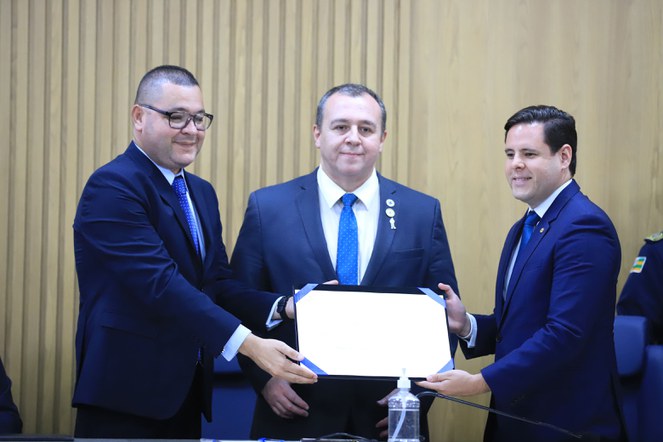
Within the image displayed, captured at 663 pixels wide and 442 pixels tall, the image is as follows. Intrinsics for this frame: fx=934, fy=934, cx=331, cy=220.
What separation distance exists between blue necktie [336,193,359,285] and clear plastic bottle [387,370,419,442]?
773 millimetres

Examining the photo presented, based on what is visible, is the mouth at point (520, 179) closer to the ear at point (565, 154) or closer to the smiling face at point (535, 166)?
the smiling face at point (535, 166)

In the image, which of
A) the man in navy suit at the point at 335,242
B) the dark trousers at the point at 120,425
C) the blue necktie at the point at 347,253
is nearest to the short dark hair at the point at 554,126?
the man in navy suit at the point at 335,242

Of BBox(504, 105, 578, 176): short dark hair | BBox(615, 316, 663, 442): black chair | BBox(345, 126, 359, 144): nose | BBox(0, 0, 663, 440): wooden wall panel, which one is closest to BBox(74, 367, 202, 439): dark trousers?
BBox(345, 126, 359, 144): nose

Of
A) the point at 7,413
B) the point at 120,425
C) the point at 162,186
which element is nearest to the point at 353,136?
the point at 162,186

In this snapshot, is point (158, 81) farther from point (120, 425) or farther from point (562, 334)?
point (562, 334)

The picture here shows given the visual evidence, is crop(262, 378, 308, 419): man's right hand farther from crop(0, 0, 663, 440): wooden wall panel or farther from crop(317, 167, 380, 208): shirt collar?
crop(0, 0, 663, 440): wooden wall panel

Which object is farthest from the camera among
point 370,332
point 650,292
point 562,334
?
point 650,292

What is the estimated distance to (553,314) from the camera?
325 centimetres

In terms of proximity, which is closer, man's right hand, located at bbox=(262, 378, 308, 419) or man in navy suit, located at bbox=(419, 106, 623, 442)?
man in navy suit, located at bbox=(419, 106, 623, 442)

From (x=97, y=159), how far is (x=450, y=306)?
216 centimetres

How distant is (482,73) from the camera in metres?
4.88

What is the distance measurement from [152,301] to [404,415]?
3.34ft

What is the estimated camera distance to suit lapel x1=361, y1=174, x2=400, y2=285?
3465 millimetres

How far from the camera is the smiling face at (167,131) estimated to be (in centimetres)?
341
